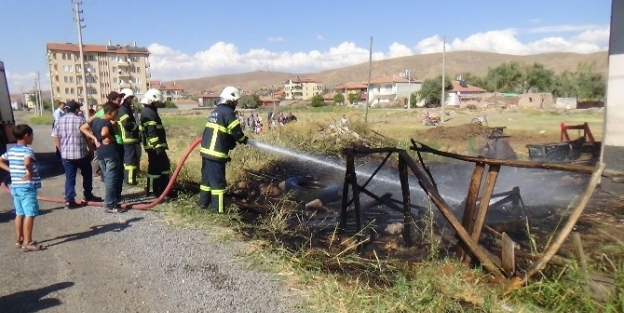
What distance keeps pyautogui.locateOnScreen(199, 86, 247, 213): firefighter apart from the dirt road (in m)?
0.73

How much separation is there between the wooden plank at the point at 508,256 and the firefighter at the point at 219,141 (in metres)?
3.37

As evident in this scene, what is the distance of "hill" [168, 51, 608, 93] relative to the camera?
13546 cm

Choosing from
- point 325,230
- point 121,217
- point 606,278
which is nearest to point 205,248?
point 325,230

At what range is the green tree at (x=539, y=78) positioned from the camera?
6569cm

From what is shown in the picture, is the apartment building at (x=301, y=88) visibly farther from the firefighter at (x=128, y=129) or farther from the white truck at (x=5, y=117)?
the firefighter at (x=128, y=129)

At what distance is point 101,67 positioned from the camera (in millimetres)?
87750

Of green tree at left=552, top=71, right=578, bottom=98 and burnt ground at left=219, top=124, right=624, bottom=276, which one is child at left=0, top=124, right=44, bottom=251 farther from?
green tree at left=552, top=71, right=578, bottom=98

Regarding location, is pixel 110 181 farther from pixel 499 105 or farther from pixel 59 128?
pixel 499 105

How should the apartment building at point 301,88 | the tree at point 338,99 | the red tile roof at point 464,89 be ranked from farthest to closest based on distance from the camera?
the apartment building at point 301,88
the tree at point 338,99
the red tile roof at point 464,89

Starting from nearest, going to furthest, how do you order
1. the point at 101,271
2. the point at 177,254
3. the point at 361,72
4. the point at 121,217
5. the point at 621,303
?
1. the point at 621,303
2. the point at 101,271
3. the point at 177,254
4. the point at 121,217
5. the point at 361,72

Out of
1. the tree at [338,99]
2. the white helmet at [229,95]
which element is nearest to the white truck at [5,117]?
the white helmet at [229,95]

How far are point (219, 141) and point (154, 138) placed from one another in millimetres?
1524

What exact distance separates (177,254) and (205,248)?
29 cm

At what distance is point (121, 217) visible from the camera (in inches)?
230
